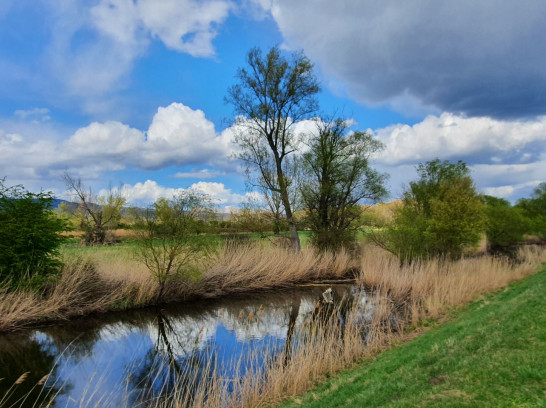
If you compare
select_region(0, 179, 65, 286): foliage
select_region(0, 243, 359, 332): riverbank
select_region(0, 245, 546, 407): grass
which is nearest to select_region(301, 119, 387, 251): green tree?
select_region(0, 243, 359, 332): riverbank

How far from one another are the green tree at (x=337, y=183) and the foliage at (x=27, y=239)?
13.9 metres

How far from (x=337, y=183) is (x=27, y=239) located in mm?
16635

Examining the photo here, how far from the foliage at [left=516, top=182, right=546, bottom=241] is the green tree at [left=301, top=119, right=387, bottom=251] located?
66.4ft

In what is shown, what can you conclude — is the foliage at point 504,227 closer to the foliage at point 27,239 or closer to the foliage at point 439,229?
the foliage at point 439,229

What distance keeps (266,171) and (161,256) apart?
1053 centimetres

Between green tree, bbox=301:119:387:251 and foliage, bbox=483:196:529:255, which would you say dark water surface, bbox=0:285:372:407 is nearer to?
green tree, bbox=301:119:387:251

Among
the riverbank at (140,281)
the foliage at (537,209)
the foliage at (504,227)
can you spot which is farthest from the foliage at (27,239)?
the foliage at (537,209)

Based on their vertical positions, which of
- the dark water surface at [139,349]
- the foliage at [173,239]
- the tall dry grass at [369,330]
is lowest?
the dark water surface at [139,349]

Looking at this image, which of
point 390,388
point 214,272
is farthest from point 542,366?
point 214,272

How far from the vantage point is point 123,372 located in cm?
816

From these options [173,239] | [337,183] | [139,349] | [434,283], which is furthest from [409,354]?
[337,183]

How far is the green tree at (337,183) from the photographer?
22719 millimetres

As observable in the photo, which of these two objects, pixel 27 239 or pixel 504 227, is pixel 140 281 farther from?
pixel 504 227

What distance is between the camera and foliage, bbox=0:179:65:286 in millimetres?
11883
